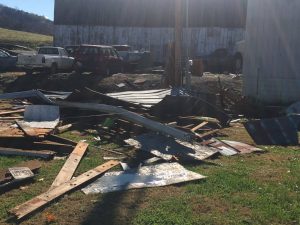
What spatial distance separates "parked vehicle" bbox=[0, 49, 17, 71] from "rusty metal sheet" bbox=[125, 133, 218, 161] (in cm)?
2326

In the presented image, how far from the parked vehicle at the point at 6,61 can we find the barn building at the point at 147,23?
1796cm

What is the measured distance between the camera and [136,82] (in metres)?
25.4

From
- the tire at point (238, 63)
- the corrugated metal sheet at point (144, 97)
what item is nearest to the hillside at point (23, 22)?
the tire at point (238, 63)

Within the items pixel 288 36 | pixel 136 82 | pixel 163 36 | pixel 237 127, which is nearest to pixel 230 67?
pixel 163 36

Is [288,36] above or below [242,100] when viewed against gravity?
above

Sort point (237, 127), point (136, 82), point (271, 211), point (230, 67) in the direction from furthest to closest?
point (230, 67) → point (136, 82) → point (237, 127) → point (271, 211)

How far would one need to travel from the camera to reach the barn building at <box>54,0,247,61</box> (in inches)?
1842

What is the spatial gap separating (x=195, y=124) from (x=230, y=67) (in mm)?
27297

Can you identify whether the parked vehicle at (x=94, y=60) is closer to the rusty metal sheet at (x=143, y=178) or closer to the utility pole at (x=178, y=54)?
the utility pole at (x=178, y=54)

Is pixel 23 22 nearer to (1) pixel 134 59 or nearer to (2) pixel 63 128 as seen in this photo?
(1) pixel 134 59

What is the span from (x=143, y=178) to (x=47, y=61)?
73.7 feet

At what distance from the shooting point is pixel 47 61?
28.9m

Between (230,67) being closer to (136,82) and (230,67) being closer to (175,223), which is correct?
(136,82)

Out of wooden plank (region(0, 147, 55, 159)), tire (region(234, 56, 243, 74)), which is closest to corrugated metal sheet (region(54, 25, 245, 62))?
tire (region(234, 56, 243, 74))
